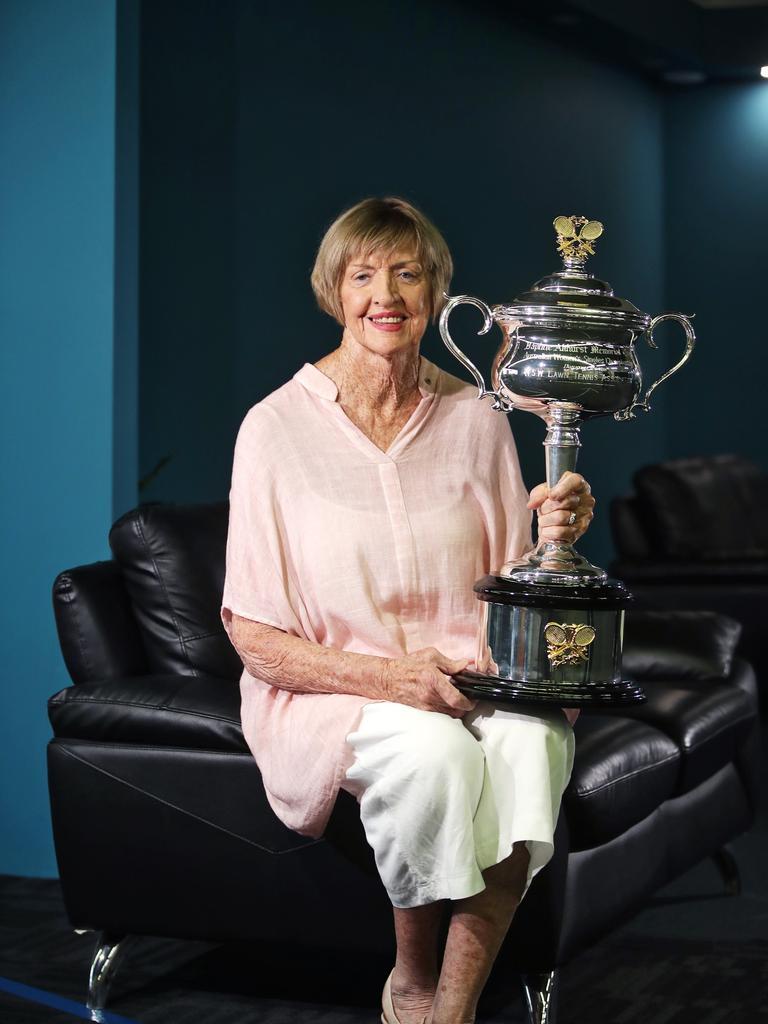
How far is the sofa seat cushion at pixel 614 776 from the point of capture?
2.49m

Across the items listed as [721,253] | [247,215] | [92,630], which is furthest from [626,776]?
[721,253]

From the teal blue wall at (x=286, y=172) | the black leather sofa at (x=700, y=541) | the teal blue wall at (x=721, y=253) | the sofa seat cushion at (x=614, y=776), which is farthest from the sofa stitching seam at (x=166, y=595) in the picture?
the teal blue wall at (x=721, y=253)

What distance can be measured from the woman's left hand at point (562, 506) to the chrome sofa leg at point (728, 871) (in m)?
1.38

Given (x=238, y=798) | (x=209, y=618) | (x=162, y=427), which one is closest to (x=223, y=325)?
(x=162, y=427)

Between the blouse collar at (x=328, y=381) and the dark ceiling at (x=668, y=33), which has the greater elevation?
the dark ceiling at (x=668, y=33)

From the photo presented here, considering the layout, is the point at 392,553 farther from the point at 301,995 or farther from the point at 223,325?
the point at 223,325

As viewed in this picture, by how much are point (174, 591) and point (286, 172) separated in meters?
2.75

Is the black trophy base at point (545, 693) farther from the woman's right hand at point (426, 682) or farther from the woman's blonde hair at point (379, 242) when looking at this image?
the woman's blonde hair at point (379, 242)

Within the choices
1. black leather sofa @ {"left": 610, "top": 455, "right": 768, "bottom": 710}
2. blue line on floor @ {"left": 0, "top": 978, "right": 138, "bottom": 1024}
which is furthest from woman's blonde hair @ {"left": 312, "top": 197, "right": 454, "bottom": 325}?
black leather sofa @ {"left": 610, "top": 455, "right": 768, "bottom": 710}

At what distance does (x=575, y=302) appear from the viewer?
7.17 ft

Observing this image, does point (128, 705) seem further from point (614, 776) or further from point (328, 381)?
point (614, 776)

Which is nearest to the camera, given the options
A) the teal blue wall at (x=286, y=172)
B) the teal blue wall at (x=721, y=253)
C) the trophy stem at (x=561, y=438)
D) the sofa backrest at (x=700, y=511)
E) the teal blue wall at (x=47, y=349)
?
the trophy stem at (x=561, y=438)

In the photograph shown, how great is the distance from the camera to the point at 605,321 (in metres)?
2.19

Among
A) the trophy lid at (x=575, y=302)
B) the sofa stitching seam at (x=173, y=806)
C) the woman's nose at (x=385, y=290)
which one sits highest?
the woman's nose at (x=385, y=290)
